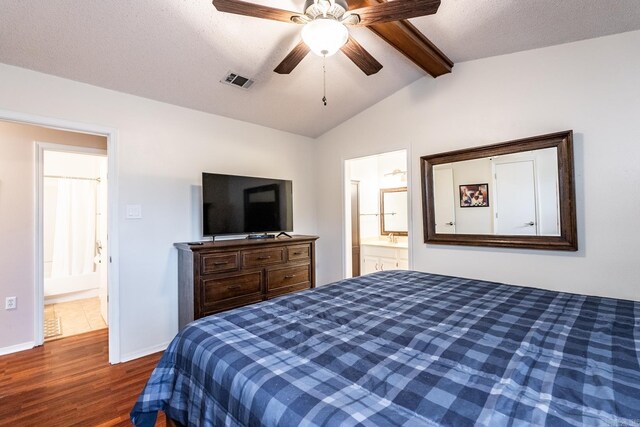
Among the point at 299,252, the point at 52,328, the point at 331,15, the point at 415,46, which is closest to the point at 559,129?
the point at 415,46

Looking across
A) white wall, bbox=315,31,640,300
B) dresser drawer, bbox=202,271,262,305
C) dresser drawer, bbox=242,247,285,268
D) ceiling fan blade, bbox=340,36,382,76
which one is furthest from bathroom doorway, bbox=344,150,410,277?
ceiling fan blade, bbox=340,36,382,76

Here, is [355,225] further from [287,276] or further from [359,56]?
[359,56]

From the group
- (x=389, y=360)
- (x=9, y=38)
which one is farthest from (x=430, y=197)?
(x=9, y=38)

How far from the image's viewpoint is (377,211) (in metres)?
5.12

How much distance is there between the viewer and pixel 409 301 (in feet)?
5.34

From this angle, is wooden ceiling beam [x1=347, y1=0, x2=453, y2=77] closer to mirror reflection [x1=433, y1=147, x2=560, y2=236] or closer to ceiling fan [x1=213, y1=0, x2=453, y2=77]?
ceiling fan [x1=213, y1=0, x2=453, y2=77]

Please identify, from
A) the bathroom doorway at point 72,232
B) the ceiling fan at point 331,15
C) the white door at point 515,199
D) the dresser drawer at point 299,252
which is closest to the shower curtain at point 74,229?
the bathroom doorway at point 72,232

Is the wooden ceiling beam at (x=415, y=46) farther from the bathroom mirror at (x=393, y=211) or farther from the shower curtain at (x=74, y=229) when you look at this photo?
the shower curtain at (x=74, y=229)

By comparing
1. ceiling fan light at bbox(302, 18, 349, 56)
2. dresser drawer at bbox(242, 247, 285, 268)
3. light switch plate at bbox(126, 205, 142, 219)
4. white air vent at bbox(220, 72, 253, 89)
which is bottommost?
dresser drawer at bbox(242, 247, 285, 268)

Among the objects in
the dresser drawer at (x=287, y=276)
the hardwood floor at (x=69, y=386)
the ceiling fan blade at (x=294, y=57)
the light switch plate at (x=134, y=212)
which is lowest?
the hardwood floor at (x=69, y=386)

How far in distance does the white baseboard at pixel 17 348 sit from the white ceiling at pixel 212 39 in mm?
2515

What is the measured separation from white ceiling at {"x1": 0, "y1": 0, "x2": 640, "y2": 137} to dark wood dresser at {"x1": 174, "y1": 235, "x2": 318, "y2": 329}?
1.47 meters

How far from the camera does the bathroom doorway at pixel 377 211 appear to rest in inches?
180

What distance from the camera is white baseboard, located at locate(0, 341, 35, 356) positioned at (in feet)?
8.90
